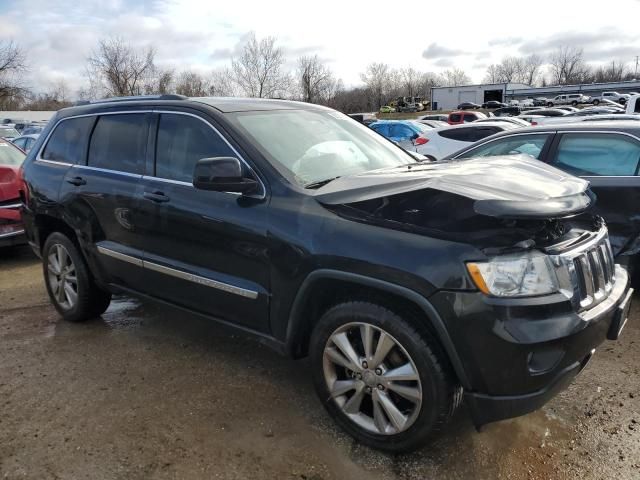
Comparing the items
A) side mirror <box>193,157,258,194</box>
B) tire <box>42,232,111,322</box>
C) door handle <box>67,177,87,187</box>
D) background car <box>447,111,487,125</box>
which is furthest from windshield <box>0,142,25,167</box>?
background car <box>447,111,487,125</box>

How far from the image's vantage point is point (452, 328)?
7.59 ft

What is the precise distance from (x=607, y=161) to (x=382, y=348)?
11.5 ft

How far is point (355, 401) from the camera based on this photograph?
2.74 m

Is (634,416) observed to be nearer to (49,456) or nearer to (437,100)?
(49,456)

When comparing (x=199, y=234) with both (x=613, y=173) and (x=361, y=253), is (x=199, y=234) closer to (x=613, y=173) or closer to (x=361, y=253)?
(x=361, y=253)

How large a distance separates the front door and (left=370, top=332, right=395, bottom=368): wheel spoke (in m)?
0.73

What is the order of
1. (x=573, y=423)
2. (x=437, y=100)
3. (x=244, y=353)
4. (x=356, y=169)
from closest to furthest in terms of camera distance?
(x=573, y=423) < (x=356, y=169) < (x=244, y=353) < (x=437, y=100)

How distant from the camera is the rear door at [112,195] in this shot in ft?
12.2

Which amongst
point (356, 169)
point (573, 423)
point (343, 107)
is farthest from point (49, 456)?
point (343, 107)

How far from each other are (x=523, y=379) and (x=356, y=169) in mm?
1678

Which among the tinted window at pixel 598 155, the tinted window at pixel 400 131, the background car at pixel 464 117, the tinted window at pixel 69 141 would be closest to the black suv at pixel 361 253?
the tinted window at pixel 69 141

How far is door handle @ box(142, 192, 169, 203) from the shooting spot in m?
3.44

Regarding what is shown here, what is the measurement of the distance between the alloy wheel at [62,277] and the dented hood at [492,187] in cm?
268

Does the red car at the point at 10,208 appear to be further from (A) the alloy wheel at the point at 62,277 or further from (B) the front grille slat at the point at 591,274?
(B) the front grille slat at the point at 591,274
